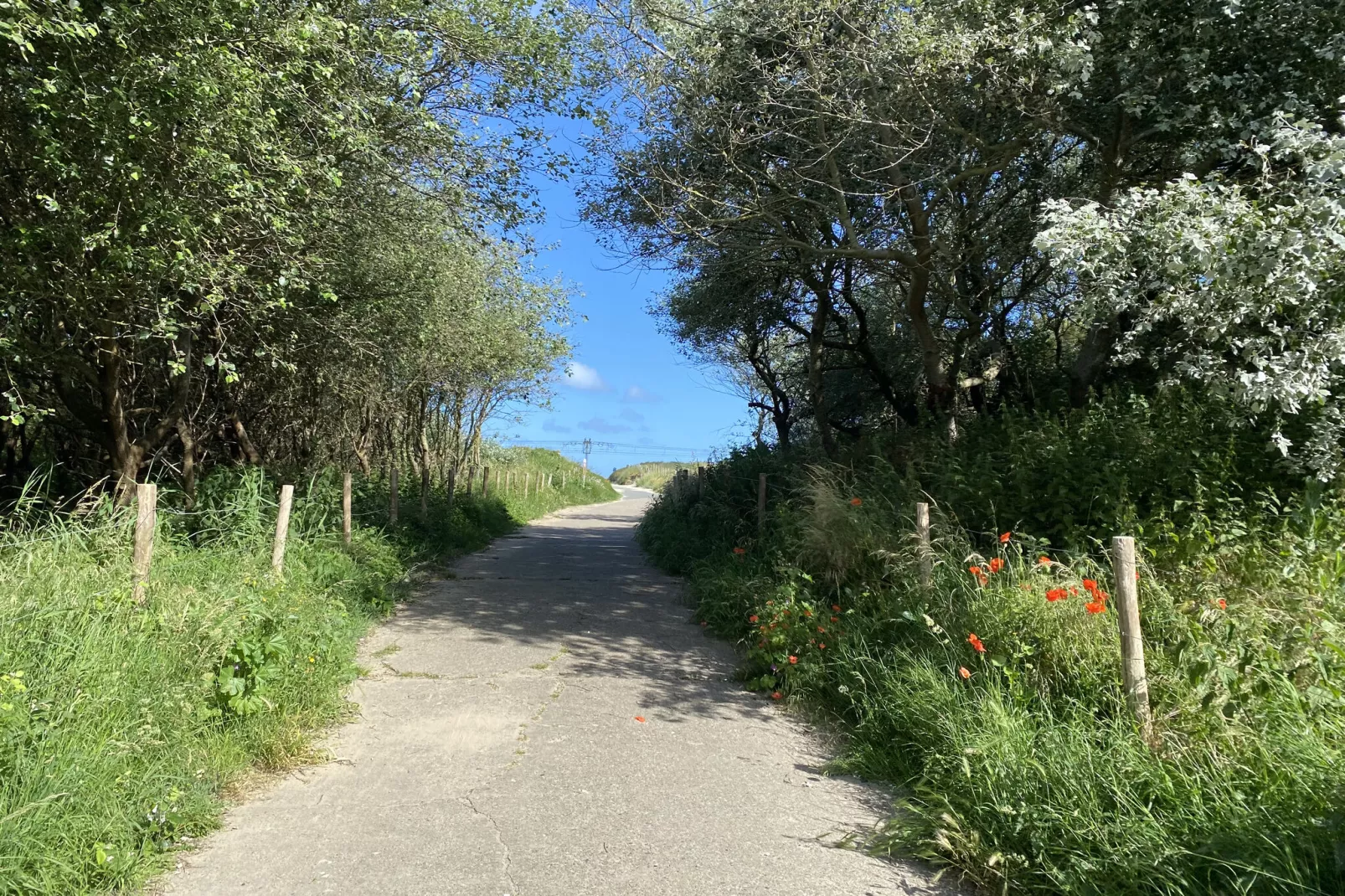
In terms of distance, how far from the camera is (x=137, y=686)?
153 inches

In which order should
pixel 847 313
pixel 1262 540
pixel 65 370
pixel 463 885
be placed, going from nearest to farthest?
1. pixel 463 885
2. pixel 1262 540
3. pixel 65 370
4. pixel 847 313

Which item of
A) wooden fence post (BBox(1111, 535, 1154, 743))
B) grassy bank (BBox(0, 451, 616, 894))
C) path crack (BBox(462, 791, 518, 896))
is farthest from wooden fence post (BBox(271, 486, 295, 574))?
wooden fence post (BBox(1111, 535, 1154, 743))

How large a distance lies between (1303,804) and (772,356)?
1583cm

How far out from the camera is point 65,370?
7.54 metres

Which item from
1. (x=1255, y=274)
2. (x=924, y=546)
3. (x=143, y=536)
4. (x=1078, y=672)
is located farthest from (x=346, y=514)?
(x=1255, y=274)

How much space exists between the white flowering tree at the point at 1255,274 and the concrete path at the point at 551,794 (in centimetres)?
374

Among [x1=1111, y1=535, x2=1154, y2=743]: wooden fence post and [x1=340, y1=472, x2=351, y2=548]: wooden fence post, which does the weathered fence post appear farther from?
[x1=1111, y1=535, x2=1154, y2=743]: wooden fence post

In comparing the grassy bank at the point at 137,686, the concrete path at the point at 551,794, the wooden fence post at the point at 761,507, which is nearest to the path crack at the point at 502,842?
the concrete path at the point at 551,794

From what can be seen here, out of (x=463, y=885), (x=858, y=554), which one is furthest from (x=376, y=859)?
(x=858, y=554)

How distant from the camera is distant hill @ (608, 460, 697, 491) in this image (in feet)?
230

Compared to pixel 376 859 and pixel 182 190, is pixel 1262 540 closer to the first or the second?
pixel 376 859

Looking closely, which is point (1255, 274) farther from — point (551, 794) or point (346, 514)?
point (346, 514)

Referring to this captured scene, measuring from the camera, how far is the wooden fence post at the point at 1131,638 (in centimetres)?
385

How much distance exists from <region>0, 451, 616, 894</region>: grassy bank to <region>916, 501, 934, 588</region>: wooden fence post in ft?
13.8
